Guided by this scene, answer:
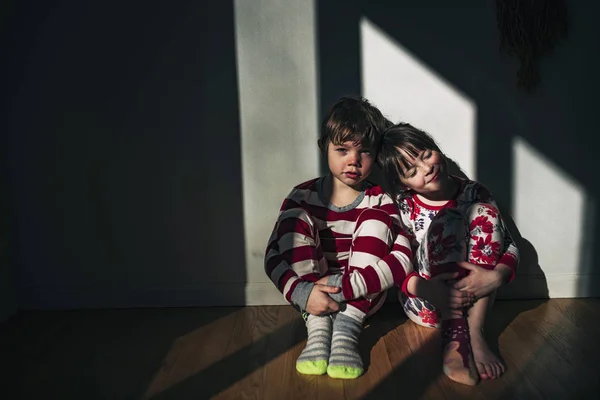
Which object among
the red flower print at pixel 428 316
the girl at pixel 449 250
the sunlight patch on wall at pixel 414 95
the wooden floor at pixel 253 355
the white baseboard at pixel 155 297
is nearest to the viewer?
the wooden floor at pixel 253 355

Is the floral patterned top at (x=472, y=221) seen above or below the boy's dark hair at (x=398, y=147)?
below

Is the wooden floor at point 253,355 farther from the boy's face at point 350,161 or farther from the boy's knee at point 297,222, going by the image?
the boy's face at point 350,161

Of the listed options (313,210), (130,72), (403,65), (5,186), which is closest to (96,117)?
(130,72)

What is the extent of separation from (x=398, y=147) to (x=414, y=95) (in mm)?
277

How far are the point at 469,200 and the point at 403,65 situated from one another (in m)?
0.48

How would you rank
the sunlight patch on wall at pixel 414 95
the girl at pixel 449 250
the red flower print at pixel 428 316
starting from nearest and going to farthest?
1. the girl at pixel 449 250
2. the red flower print at pixel 428 316
3. the sunlight patch on wall at pixel 414 95

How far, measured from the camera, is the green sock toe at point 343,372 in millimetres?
1456

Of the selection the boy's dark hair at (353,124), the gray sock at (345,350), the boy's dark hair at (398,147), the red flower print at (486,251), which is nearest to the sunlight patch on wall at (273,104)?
the boy's dark hair at (353,124)

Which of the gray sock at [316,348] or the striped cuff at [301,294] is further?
the striped cuff at [301,294]

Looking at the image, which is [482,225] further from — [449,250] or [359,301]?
[359,301]

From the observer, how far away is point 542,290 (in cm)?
197

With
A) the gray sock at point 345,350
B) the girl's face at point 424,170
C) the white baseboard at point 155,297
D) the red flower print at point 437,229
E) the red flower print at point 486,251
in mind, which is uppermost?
the girl's face at point 424,170

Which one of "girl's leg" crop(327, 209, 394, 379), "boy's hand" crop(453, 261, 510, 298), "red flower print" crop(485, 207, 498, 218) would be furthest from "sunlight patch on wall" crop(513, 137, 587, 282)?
"girl's leg" crop(327, 209, 394, 379)

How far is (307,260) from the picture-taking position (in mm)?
1688
